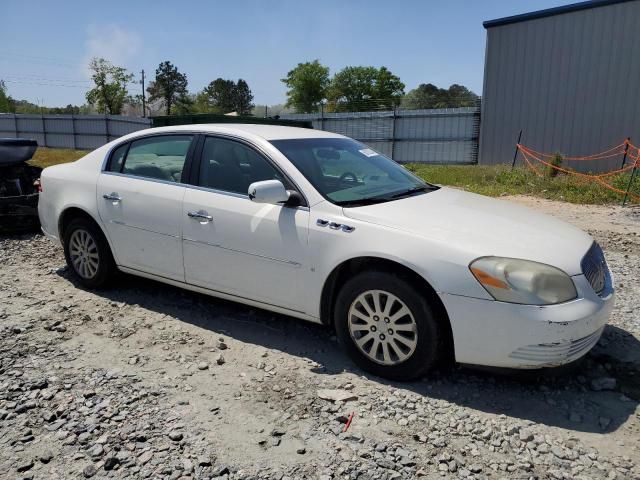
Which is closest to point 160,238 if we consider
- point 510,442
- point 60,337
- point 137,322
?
point 137,322

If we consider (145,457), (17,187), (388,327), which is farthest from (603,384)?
Answer: (17,187)

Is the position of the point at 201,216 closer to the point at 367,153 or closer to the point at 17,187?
the point at 367,153

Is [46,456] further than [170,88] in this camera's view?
No

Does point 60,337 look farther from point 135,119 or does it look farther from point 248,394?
point 135,119

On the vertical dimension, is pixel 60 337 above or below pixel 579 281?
below

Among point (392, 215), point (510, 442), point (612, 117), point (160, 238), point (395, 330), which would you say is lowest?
point (510, 442)

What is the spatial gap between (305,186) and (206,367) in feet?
4.57

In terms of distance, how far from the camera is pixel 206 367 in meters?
3.58

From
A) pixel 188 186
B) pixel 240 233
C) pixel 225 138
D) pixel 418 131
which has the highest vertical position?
pixel 418 131

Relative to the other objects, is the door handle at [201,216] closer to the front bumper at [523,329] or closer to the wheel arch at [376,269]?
the wheel arch at [376,269]

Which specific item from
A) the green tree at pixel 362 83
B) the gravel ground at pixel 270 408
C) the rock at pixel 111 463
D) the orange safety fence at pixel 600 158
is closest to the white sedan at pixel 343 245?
the gravel ground at pixel 270 408

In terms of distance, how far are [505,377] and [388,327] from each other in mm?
830

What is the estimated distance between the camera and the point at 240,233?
379 cm

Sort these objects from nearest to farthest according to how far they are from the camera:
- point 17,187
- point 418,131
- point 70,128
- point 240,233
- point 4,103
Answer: point 240,233
point 17,187
point 418,131
point 70,128
point 4,103
